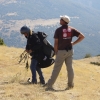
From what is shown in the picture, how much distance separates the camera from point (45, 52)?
1027 centimetres

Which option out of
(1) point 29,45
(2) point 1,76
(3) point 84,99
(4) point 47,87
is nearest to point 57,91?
(4) point 47,87

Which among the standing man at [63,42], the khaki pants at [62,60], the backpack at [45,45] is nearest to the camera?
the standing man at [63,42]

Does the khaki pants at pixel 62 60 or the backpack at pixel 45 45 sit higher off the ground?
the backpack at pixel 45 45

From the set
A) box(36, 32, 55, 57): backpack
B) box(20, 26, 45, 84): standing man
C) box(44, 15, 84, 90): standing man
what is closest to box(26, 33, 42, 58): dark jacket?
box(20, 26, 45, 84): standing man

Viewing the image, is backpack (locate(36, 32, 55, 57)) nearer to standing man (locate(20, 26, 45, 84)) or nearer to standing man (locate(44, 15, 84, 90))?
standing man (locate(20, 26, 45, 84))

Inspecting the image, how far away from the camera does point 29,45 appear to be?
10.2 m

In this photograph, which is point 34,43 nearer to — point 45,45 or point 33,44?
point 33,44

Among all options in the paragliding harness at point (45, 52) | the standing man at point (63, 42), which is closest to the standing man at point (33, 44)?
the paragliding harness at point (45, 52)

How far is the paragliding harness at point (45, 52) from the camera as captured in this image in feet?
33.2

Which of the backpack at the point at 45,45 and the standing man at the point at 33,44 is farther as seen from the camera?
the backpack at the point at 45,45

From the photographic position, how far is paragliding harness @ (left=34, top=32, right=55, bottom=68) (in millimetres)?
10109

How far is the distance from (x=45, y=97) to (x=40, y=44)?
6.66 feet

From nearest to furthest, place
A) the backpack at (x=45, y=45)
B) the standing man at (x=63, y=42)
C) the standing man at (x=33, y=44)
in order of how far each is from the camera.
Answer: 1. the standing man at (x=63, y=42)
2. the standing man at (x=33, y=44)
3. the backpack at (x=45, y=45)

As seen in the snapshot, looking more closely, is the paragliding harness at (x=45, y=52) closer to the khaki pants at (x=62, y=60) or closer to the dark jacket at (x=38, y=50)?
the dark jacket at (x=38, y=50)
